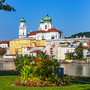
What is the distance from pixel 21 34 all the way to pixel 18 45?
55.4 ft

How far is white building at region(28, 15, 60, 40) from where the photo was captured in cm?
11781

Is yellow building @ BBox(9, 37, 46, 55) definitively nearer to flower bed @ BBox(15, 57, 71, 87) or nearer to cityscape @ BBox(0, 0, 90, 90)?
cityscape @ BBox(0, 0, 90, 90)

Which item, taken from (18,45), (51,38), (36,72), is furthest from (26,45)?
(36,72)

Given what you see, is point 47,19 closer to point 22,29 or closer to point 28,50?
point 22,29

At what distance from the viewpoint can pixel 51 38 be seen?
11825 centimetres

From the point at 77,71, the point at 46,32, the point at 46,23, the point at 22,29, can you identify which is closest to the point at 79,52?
the point at 46,32

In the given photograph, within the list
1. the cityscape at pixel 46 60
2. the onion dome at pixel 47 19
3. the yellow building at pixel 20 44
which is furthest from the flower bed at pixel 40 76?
the onion dome at pixel 47 19

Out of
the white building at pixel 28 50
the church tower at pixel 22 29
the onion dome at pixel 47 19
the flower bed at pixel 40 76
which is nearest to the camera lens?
the flower bed at pixel 40 76

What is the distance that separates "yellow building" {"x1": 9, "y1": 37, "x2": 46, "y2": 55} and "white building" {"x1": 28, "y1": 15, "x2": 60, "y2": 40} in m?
4.59

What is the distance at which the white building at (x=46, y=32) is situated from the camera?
117812mm

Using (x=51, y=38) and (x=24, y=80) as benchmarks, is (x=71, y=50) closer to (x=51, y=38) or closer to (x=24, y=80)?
(x=51, y=38)

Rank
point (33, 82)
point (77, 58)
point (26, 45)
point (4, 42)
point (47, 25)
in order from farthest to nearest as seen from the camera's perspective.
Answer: point (4, 42), point (47, 25), point (26, 45), point (77, 58), point (33, 82)

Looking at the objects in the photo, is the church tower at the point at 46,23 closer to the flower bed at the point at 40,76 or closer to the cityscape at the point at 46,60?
the cityscape at the point at 46,60

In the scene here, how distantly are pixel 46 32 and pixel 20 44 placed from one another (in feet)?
43.9
